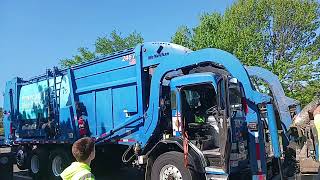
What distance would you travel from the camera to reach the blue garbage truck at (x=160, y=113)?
7.50 metres

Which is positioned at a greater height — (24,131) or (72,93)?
(72,93)

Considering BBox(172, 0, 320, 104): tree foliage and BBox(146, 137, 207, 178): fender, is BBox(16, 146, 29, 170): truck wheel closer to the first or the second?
BBox(146, 137, 207, 178): fender

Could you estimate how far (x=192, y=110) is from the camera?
832cm

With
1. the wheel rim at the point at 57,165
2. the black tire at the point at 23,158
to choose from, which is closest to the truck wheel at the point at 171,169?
the wheel rim at the point at 57,165

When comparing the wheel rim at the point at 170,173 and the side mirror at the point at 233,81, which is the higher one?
the side mirror at the point at 233,81

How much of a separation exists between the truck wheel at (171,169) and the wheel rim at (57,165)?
4.49 m

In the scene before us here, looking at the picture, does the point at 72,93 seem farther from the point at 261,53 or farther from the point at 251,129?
the point at 261,53

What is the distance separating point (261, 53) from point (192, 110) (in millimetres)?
21982

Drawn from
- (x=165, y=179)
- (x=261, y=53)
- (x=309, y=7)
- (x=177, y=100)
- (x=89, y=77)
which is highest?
(x=309, y=7)

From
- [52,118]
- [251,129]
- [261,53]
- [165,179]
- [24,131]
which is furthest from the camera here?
[261,53]

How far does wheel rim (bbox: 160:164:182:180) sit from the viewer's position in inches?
307

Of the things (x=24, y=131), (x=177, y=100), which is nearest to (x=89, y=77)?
(x=177, y=100)

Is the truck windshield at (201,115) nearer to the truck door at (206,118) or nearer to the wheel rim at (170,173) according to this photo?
the truck door at (206,118)

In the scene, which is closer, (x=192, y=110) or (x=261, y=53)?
(x=192, y=110)
